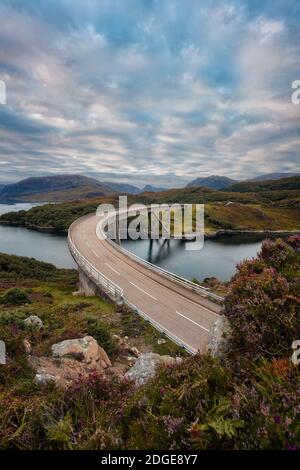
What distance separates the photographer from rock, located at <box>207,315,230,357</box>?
7.19 metres

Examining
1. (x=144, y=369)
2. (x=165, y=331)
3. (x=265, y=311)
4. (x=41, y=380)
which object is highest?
(x=265, y=311)

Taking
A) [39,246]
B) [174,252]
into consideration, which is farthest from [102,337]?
[39,246]

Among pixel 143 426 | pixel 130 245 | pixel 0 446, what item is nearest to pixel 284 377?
pixel 143 426

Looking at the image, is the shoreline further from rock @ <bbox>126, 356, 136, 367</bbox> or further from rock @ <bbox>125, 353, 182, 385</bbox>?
rock @ <bbox>125, 353, 182, 385</bbox>

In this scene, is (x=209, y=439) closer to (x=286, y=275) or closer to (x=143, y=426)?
(x=143, y=426)

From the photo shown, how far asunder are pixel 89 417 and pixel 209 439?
2347 mm

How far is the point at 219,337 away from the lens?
24.9 feet

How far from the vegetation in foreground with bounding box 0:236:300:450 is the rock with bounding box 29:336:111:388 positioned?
5.10 ft

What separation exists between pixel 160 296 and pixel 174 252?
60.5 m

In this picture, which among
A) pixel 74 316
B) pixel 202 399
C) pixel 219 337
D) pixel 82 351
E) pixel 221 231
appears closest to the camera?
pixel 202 399

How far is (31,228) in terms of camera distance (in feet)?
446

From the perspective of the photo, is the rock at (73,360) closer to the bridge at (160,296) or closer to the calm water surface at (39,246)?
the bridge at (160,296)

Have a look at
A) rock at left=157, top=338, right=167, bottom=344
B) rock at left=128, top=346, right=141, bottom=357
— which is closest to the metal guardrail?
rock at left=157, top=338, right=167, bottom=344

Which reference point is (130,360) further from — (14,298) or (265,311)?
(14,298)
